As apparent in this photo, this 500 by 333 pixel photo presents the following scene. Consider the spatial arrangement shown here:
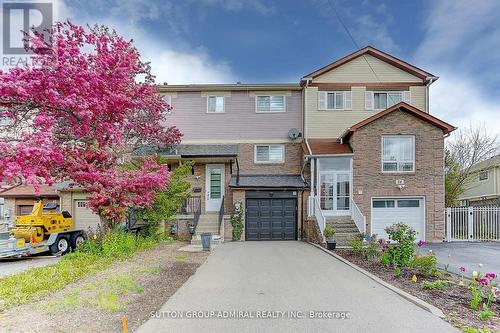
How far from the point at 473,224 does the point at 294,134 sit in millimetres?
10421

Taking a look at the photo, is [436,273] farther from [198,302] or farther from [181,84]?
[181,84]

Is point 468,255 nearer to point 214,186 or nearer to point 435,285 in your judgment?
point 435,285

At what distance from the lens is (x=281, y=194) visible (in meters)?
18.4

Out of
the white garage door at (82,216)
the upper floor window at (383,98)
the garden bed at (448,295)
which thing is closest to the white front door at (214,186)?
the white garage door at (82,216)

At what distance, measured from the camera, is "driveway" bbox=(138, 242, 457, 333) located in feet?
17.6

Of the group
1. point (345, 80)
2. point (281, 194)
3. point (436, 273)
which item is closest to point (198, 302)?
point (436, 273)

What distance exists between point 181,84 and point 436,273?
16344 millimetres

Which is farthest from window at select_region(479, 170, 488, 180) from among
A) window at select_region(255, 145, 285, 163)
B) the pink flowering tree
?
the pink flowering tree

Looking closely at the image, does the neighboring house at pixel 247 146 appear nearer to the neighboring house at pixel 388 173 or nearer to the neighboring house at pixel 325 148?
the neighboring house at pixel 325 148

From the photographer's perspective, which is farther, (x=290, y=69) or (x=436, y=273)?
(x=290, y=69)

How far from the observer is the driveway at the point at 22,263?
35.8 feet

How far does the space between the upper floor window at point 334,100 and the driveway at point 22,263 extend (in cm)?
1504

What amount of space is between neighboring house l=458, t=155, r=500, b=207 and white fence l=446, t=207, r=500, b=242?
917cm

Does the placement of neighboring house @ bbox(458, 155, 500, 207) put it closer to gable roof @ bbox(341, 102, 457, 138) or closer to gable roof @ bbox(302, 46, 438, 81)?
gable roof @ bbox(302, 46, 438, 81)
